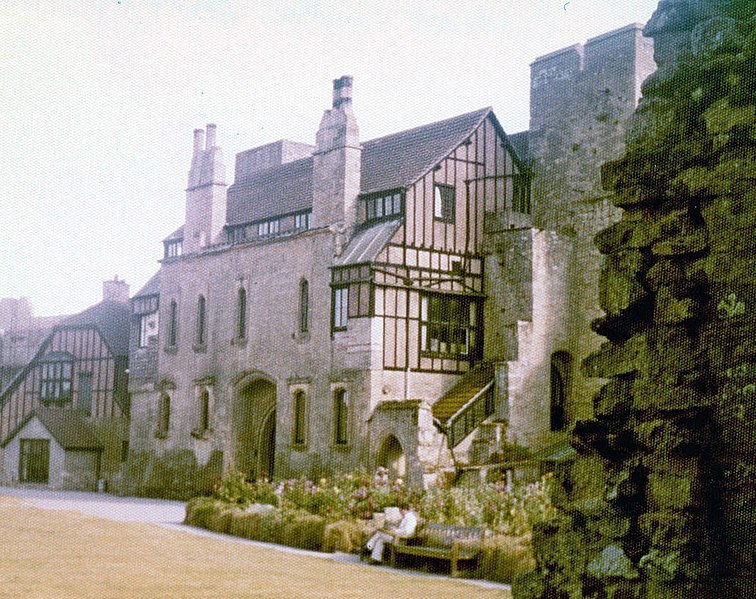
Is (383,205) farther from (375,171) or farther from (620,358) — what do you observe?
(620,358)

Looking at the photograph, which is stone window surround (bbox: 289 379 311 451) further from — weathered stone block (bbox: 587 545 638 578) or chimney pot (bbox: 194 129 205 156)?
weathered stone block (bbox: 587 545 638 578)

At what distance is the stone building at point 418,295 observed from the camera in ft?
81.8

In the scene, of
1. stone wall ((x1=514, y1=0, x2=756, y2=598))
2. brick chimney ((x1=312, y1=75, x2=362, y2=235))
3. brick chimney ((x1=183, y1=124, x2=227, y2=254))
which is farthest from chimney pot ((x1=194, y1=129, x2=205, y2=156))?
stone wall ((x1=514, y1=0, x2=756, y2=598))

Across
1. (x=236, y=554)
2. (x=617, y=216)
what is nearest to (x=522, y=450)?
(x=617, y=216)

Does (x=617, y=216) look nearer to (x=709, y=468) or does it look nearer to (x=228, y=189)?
(x=228, y=189)

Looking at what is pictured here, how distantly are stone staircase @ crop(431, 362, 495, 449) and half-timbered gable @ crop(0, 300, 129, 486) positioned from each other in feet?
49.3

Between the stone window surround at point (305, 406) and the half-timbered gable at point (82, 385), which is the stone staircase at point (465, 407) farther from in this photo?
the half-timbered gable at point (82, 385)

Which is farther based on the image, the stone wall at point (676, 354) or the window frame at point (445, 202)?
the window frame at point (445, 202)

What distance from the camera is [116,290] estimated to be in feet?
138

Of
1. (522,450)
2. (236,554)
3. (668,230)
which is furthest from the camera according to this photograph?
(522,450)

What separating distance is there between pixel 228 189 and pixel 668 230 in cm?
3010

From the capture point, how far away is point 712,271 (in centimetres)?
550

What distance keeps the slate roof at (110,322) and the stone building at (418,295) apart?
8244mm

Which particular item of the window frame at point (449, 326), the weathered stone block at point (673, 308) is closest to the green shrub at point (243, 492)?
the window frame at point (449, 326)
